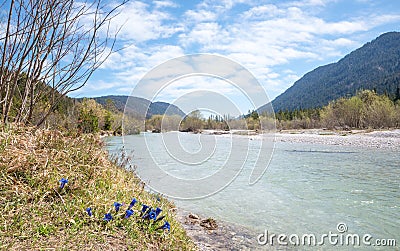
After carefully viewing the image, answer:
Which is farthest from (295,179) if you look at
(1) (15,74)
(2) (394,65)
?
(2) (394,65)

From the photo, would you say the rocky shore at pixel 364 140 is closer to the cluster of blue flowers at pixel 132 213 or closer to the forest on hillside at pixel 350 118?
the forest on hillside at pixel 350 118

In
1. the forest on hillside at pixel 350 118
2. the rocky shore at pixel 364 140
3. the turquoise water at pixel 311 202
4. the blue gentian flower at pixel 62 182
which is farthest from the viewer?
the forest on hillside at pixel 350 118

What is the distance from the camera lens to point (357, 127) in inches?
2160

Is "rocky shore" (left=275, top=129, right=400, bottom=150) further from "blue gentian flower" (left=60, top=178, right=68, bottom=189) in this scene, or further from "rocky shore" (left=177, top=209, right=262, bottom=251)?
"blue gentian flower" (left=60, top=178, right=68, bottom=189)

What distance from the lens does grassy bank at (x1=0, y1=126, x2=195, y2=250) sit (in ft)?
9.39

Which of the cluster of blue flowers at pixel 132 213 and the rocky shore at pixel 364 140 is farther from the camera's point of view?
the rocky shore at pixel 364 140

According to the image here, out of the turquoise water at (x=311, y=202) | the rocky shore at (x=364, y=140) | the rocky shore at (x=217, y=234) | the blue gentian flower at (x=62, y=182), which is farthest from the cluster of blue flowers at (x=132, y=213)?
the rocky shore at (x=364, y=140)

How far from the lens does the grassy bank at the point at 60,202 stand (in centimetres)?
286

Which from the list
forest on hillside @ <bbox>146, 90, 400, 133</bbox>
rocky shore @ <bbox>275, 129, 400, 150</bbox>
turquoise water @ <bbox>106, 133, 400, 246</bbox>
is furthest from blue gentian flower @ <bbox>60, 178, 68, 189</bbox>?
forest on hillside @ <bbox>146, 90, 400, 133</bbox>

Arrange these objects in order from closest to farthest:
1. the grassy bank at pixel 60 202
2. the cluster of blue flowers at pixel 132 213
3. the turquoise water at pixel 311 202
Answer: the grassy bank at pixel 60 202 < the cluster of blue flowers at pixel 132 213 < the turquoise water at pixel 311 202

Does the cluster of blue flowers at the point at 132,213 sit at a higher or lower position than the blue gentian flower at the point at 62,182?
lower

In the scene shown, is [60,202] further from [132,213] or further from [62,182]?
[132,213]

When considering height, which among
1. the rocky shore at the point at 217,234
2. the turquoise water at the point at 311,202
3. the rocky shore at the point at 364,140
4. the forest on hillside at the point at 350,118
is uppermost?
the forest on hillside at the point at 350,118

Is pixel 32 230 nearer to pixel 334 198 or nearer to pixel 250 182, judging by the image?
pixel 334 198
